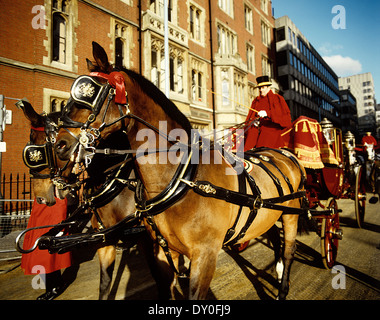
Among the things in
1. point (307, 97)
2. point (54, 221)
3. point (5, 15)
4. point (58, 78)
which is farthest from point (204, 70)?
point (307, 97)

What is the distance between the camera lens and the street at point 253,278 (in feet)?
10.4

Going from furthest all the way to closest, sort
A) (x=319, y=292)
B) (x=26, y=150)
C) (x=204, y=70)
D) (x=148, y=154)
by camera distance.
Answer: (x=204, y=70) < (x=319, y=292) < (x=26, y=150) < (x=148, y=154)

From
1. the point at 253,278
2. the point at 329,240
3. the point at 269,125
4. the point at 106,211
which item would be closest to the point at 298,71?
the point at 269,125

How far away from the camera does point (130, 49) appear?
11516 millimetres

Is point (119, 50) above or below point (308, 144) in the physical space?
above

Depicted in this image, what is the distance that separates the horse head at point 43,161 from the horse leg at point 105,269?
1.09 m

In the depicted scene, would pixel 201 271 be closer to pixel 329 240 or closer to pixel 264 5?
pixel 329 240

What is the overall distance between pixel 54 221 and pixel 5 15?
29.1ft

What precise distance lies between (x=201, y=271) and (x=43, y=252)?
2.68 metres

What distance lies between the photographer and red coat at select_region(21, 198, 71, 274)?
10.6 ft

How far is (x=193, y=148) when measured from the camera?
2141 millimetres

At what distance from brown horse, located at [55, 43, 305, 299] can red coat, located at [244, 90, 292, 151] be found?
7.85 feet

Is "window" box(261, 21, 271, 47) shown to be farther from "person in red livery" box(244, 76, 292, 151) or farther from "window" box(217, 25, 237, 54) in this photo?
"person in red livery" box(244, 76, 292, 151)
